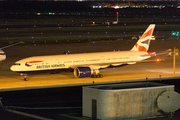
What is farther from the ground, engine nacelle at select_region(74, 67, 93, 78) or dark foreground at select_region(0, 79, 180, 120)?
engine nacelle at select_region(74, 67, 93, 78)

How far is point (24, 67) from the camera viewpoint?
132 ft

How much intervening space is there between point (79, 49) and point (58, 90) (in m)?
34.9

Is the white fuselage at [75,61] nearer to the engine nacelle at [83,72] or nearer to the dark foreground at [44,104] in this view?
the engine nacelle at [83,72]

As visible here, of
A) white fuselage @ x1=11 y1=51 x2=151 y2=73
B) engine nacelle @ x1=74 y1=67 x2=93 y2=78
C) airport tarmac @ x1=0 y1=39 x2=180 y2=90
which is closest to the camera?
white fuselage @ x1=11 y1=51 x2=151 y2=73

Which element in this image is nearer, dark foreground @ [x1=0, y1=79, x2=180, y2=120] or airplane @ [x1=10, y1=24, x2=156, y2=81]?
dark foreground @ [x1=0, y1=79, x2=180, y2=120]

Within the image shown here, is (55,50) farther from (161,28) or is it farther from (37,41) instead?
(161,28)

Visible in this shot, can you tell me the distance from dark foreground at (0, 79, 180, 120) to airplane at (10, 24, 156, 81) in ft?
19.6

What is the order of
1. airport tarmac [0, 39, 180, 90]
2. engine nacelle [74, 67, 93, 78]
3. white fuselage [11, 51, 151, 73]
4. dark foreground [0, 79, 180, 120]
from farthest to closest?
1. airport tarmac [0, 39, 180, 90]
2. engine nacelle [74, 67, 93, 78]
3. white fuselage [11, 51, 151, 73]
4. dark foreground [0, 79, 180, 120]

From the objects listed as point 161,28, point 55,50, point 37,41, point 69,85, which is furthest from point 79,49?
point 161,28

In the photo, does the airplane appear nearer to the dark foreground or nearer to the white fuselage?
the white fuselage

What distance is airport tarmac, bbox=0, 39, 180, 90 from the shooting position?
40.8 meters

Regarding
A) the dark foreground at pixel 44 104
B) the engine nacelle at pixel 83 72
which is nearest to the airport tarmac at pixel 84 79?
the engine nacelle at pixel 83 72

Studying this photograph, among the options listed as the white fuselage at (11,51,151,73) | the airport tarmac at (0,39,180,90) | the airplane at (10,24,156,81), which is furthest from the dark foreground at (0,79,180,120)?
the white fuselage at (11,51,151,73)

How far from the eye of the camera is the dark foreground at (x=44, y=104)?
2410 cm
